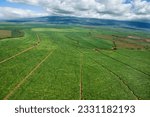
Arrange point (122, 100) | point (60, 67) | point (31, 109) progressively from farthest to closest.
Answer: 1. point (60, 67)
2. point (122, 100)
3. point (31, 109)

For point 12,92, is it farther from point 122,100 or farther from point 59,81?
point 122,100

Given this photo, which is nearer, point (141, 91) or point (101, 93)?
point (101, 93)

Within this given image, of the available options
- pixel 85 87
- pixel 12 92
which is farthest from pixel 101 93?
pixel 12 92

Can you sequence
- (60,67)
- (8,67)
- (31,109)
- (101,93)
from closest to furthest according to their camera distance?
(31,109) < (101,93) < (8,67) < (60,67)

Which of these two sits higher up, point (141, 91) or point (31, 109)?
point (31, 109)

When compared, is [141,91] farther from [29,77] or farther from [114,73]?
[29,77]

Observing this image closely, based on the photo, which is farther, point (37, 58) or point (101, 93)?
point (37, 58)

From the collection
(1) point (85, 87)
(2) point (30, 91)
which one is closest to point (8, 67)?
(2) point (30, 91)

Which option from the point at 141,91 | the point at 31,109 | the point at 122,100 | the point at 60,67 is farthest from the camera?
the point at 60,67

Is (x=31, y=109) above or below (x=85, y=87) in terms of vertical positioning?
above
